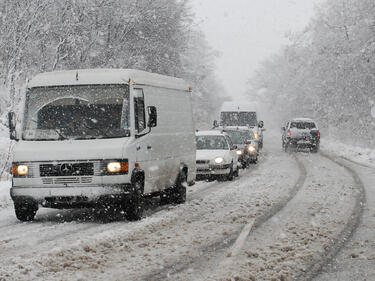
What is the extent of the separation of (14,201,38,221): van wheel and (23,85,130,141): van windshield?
3.68 feet

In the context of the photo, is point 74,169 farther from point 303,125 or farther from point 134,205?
point 303,125

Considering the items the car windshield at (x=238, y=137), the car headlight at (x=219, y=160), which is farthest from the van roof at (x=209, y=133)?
the car windshield at (x=238, y=137)

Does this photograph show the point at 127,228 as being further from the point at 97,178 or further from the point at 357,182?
the point at 357,182

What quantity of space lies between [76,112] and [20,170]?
4.46ft

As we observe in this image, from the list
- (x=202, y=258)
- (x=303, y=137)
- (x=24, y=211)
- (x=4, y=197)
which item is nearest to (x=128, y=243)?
(x=202, y=258)

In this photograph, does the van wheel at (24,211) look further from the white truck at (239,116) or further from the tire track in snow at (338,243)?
the white truck at (239,116)

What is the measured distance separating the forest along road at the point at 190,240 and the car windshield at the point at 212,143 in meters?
5.50

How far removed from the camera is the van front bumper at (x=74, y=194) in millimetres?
10297

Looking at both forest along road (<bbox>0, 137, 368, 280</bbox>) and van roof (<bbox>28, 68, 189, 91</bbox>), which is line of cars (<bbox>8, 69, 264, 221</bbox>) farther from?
forest along road (<bbox>0, 137, 368, 280</bbox>)

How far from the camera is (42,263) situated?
7098 mm

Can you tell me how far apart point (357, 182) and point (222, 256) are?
37.0 feet

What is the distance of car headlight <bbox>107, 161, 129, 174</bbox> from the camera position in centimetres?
1034

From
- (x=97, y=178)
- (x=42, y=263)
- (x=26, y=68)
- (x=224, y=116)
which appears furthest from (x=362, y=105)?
(x=42, y=263)

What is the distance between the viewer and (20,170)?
10.5 metres
